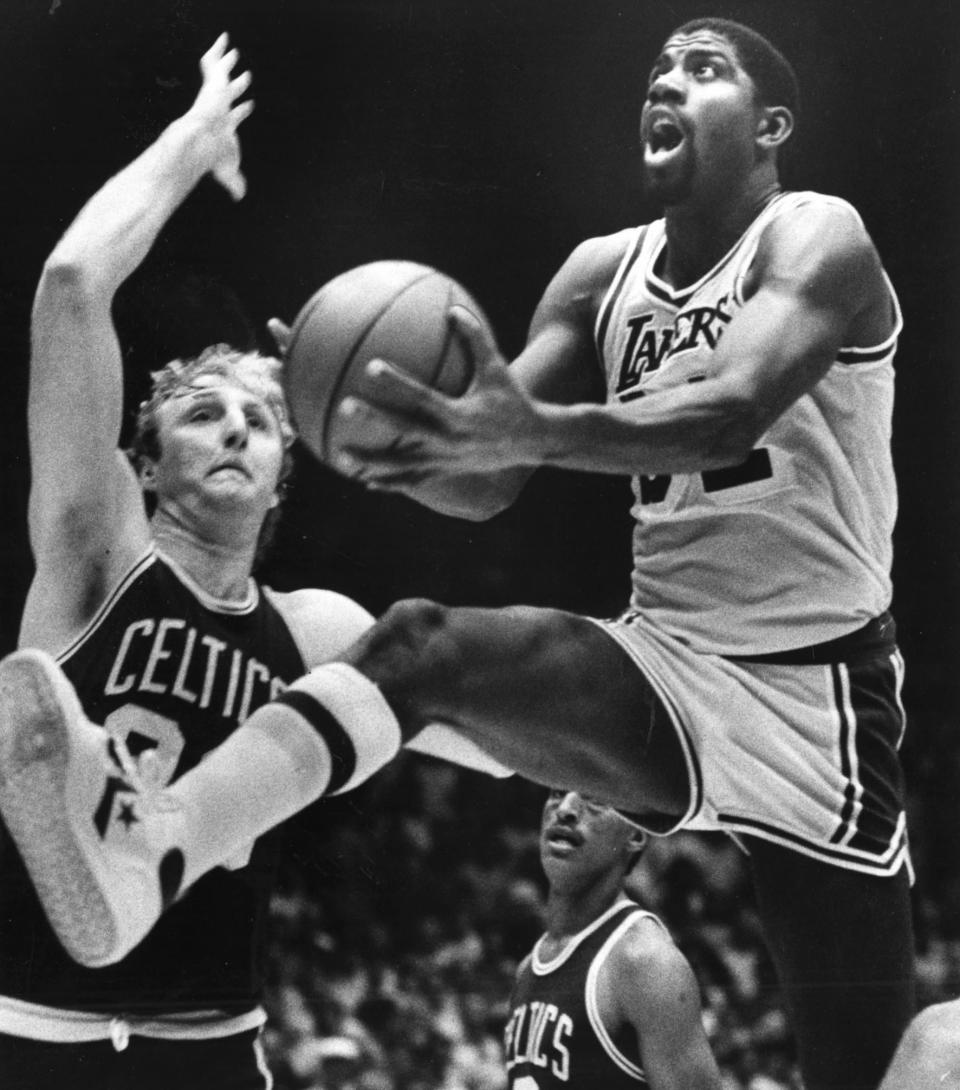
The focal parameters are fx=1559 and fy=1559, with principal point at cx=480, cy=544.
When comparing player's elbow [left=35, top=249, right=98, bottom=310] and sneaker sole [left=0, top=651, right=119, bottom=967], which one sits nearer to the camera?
sneaker sole [left=0, top=651, right=119, bottom=967]

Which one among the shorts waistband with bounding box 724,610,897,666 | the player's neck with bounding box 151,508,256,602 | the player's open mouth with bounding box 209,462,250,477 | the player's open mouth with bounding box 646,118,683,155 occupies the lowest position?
the shorts waistband with bounding box 724,610,897,666

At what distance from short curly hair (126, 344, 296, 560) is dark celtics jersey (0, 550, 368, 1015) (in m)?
0.16

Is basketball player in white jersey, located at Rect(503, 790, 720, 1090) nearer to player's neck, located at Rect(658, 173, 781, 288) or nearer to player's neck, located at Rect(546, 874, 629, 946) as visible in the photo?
player's neck, located at Rect(546, 874, 629, 946)

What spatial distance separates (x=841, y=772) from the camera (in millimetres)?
2670

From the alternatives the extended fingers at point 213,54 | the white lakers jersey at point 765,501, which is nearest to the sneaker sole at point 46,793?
the white lakers jersey at point 765,501

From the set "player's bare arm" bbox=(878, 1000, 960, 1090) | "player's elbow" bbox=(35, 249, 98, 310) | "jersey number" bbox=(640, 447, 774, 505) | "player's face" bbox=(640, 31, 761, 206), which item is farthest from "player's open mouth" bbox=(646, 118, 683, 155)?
"player's bare arm" bbox=(878, 1000, 960, 1090)

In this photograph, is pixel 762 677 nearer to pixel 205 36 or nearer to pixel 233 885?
pixel 233 885

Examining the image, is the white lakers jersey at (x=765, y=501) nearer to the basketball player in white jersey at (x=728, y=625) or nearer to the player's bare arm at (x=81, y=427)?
the basketball player in white jersey at (x=728, y=625)

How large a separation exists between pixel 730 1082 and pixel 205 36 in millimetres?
2172

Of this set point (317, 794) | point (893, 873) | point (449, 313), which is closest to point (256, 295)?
point (449, 313)

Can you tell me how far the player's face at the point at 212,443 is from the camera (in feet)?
9.43

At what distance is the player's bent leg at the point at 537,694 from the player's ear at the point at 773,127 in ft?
3.00

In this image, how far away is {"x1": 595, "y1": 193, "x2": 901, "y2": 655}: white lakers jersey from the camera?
2.65 m

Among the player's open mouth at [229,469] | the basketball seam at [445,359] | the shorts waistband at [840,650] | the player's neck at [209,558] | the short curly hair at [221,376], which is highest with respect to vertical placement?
the basketball seam at [445,359]
